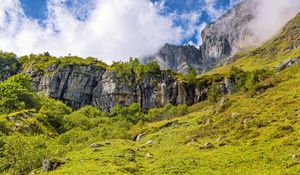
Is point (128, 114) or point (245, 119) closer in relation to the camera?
point (245, 119)

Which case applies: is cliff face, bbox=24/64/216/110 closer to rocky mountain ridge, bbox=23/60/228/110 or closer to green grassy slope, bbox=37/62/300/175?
rocky mountain ridge, bbox=23/60/228/110

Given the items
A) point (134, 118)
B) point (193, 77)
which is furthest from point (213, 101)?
point (193, 77)

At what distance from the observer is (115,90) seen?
627ft

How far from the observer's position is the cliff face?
7539 inches

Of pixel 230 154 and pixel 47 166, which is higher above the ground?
pixel 230 154

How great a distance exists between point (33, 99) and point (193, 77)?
96.4 m

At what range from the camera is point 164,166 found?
1726 inches

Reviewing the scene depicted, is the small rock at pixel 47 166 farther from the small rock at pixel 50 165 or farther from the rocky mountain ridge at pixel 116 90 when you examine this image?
the rocky mountain ridge at pixel 116 90

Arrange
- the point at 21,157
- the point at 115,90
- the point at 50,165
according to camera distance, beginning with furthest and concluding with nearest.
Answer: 1. the point at 115,90
2. the point at 21,157
3. the point at 50,165

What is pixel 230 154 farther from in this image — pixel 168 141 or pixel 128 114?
→ pixel 128 114

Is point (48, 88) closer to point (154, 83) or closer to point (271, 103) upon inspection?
point (154, 83)

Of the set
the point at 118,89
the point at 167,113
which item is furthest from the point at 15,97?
the point at 118,89

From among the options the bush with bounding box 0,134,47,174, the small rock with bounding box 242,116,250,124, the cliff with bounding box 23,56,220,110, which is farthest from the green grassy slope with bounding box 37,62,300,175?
the cliff with bounding box 23,56,220,110

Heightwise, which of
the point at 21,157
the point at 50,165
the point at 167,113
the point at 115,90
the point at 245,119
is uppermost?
the point at 115,90
